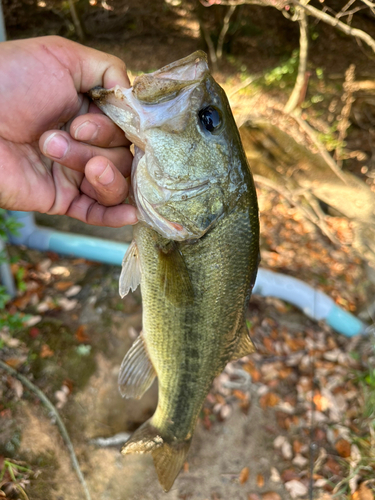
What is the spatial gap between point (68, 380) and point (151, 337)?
1.68m

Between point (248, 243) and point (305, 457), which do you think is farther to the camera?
point (305, 457)

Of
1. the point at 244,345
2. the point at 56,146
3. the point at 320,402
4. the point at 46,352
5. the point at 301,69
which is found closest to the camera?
the point at 56,146

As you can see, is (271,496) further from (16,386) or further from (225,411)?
(16,386)

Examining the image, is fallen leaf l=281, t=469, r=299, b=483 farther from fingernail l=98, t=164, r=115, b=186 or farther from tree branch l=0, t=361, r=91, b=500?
fingernail l=98, t=164, r=115, b=186

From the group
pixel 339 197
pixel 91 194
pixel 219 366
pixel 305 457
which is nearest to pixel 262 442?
pixel 305 457

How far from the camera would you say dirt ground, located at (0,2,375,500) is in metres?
2.88

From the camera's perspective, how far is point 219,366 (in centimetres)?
202

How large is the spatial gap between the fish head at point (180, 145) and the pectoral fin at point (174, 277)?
116 mm

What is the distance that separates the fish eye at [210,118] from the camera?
1.45m

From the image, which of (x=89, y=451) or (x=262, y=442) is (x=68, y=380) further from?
(x=262, y=442)

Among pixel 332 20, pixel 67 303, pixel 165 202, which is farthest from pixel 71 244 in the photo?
pixel 332 20

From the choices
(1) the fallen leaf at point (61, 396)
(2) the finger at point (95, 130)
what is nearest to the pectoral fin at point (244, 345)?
(2) the finger at point (95, 130)

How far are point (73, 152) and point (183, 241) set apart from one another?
71 centimetres

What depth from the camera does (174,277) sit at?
5.55ft
